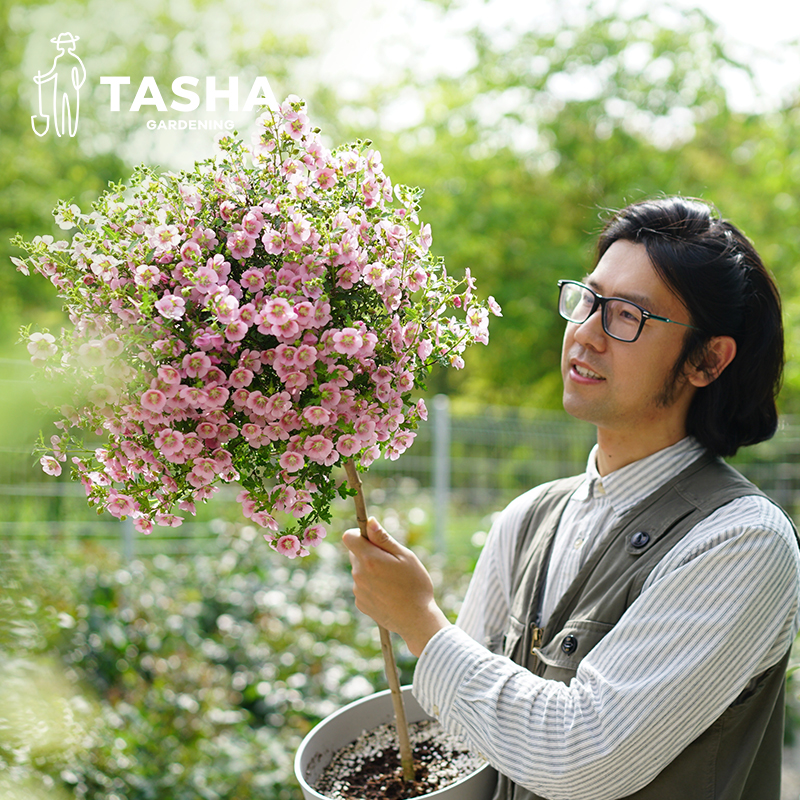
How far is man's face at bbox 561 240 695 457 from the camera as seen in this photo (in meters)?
1.59

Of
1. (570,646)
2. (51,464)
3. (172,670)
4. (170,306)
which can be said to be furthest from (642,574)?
(172,670)

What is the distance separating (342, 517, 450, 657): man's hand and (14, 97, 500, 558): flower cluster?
0.65 feet

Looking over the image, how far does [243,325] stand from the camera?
1161 mm

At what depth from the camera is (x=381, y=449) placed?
1430 millimetres

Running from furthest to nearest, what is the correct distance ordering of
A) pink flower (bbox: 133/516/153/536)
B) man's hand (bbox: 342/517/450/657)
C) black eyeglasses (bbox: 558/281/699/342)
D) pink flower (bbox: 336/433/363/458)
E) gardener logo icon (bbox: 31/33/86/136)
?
gardener logo icon (bbox: 31/33/86/136)
black eyeglasses (bbox: 558/281/699/342)
man's hand (bbox: 342/517/450/657)
pink flower (bbox: 133/516/153/536)
pink flower (bbox: 336/433/363/458)

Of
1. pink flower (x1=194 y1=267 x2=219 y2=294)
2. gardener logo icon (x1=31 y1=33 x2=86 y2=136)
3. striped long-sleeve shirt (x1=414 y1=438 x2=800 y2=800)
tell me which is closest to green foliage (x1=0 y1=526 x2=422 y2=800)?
pink flower (x1=194 y1=267 x2=219 y2=294)

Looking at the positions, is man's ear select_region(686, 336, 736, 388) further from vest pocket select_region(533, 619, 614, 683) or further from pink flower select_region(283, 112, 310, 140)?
pink flower select_region(283, 112, 310, 140)

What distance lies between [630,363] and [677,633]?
1.78 ft

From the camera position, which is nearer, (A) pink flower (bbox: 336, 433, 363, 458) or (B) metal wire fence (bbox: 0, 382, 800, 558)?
(A) pink flower (bbox: 336, 433, 363, 458)

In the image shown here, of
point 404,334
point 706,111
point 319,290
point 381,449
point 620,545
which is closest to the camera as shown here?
point 319,290

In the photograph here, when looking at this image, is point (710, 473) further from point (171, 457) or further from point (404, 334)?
point (171, 457)

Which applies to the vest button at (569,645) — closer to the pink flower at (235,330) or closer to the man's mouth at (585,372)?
the man's mouth at (585,372)

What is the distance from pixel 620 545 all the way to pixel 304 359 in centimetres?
74

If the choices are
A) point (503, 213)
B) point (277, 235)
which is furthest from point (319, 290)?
point (503, 213)
